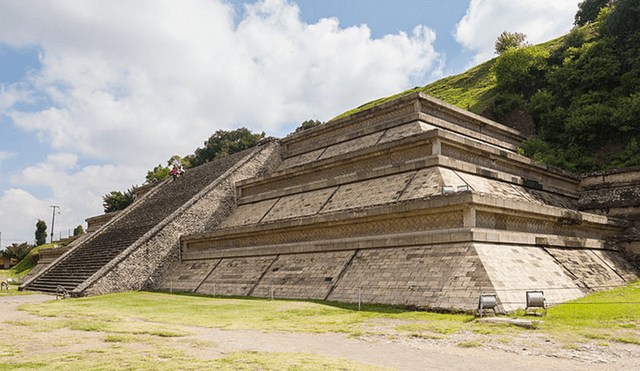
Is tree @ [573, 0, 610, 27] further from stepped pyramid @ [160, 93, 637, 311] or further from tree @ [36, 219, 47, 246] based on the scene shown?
tree @ [36, 219, 47, 246]

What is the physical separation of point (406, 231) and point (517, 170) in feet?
29.4

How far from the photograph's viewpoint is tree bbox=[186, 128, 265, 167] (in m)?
53.9

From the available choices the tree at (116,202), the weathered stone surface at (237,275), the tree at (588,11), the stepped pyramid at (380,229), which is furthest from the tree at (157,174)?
the tree at (588,11)

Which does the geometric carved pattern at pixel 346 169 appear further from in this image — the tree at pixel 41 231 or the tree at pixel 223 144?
the tree at pixel 41 231

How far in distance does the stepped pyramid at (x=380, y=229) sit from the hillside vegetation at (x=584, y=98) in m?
2.35

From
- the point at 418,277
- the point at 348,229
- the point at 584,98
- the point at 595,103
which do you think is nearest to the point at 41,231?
the point at 348,229

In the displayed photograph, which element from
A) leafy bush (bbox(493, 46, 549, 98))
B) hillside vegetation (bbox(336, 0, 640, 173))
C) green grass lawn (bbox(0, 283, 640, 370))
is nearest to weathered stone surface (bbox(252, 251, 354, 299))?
green grass lawn (bbox(0, 283, 640, 370))

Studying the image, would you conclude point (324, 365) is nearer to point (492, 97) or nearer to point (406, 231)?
point (406, 231)

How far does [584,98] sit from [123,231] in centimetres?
2703

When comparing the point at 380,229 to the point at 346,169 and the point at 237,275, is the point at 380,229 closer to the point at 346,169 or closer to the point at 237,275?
the point at 346,169

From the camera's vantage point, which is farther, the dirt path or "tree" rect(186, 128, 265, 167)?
"tree" rect(186, 128, 265, 167)

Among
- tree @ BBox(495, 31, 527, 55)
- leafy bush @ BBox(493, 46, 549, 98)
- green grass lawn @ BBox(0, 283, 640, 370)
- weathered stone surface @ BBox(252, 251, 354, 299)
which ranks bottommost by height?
green grass lawn @ BBox(0, 283, 640, 370)

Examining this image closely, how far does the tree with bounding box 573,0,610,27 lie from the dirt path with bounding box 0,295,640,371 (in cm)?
4040

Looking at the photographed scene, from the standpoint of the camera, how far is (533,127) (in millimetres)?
27719
